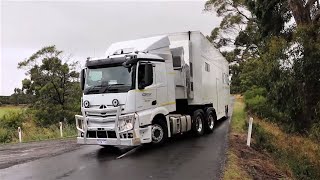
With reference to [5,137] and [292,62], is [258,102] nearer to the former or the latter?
[292,62]

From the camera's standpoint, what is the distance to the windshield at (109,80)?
12.0 m

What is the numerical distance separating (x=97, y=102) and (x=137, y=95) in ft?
4.24

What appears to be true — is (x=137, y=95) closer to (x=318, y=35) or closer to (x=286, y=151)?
(x=286, y=151)

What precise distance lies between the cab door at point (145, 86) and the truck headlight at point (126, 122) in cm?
50

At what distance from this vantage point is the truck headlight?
11.7 meters

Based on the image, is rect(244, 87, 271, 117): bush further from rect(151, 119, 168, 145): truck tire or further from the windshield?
the windshield

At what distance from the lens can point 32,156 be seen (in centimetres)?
1309

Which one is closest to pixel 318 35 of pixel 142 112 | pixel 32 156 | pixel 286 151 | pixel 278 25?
pixel 278 25

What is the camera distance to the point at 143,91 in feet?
40.3

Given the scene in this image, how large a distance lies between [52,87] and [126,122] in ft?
72.0

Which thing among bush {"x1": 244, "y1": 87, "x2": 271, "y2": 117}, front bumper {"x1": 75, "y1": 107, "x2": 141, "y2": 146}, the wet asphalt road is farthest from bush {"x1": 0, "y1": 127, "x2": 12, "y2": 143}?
bush {"x1": 244, "y1": 87, "x2": 271, "y2": 117}

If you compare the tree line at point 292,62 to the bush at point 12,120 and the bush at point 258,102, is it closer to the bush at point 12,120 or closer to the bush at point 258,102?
the bush at point 258,102

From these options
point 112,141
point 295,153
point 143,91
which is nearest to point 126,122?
point 112,141

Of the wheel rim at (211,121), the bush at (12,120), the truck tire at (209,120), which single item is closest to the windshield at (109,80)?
the truck tire at (209,120)
